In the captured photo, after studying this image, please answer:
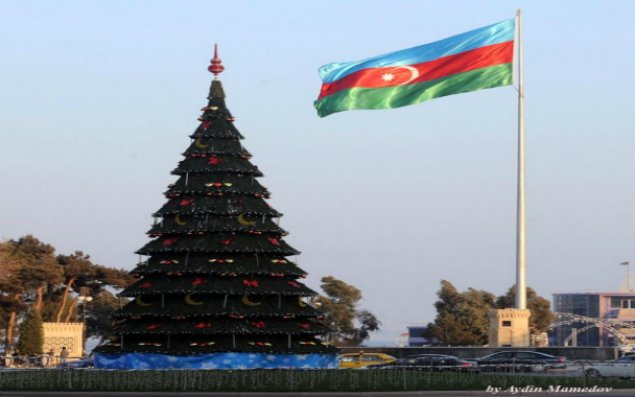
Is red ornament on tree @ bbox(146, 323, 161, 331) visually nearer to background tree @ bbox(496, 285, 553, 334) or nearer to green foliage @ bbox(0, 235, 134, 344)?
green foliage @ bbox(0, 235, 134, 344)

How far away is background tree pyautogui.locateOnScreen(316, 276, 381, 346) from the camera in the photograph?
11962 centimetres

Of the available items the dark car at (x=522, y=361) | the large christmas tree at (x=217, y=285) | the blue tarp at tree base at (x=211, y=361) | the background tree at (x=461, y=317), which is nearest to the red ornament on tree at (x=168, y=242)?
the large christmas tree at (x=217, y=285)

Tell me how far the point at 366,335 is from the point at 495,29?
62.7 meters

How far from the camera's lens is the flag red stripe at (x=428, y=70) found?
64900mm

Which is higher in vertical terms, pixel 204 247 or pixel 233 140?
pixel 233 140

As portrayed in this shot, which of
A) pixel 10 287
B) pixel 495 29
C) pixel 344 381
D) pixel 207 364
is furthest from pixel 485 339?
pixel 344 381

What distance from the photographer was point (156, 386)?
4491cm

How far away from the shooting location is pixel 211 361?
5697 cm

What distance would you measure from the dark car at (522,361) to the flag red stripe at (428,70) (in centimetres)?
1546

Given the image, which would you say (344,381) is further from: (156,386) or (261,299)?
(261,299)

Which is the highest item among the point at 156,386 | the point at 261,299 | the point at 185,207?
the point at 185,207

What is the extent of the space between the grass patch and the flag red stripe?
848 inches

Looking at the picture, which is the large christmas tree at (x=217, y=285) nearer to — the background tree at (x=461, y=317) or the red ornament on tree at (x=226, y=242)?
the red ornament on tree at (x=226, y=242)

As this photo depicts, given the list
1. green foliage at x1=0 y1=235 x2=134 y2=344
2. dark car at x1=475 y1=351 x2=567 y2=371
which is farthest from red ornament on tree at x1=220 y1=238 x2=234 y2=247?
green foliage at x1=0 y1=235 x2=134 y2=344
